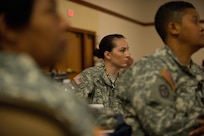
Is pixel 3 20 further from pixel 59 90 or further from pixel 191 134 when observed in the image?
pixel 191 134

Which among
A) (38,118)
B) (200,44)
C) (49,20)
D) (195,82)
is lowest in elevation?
(38,118)

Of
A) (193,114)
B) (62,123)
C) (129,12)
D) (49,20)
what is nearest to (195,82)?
(193,114)

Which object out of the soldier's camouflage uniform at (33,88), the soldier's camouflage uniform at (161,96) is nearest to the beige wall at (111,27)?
the soldier's camouflage uniform at (161,96)

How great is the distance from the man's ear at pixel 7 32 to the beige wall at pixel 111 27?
2829 millimetres

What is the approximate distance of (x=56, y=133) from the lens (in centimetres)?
61

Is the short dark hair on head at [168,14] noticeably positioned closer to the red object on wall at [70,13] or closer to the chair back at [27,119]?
the chair back at [27,119]

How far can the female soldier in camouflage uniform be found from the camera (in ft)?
9.36

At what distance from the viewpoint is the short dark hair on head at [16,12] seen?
755 millimetres

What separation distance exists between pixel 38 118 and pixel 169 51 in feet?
3.66

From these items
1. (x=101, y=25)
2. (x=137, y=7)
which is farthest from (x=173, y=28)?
(x=137, y=7)

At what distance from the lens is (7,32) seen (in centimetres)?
80

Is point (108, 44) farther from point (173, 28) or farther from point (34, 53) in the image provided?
point (34, 53)

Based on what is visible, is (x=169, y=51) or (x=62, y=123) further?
(x=169, y=51)

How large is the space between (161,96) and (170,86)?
10 cm
